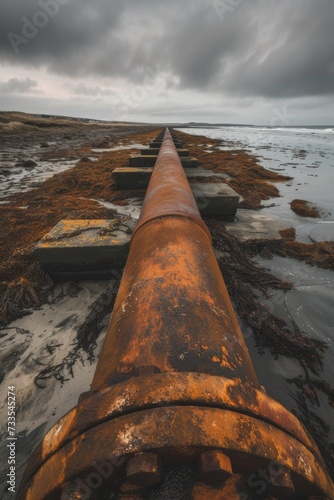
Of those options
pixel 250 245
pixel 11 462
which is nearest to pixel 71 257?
pixel 11 462

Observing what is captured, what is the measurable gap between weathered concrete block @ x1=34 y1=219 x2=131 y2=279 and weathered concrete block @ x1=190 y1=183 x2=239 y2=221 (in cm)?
198

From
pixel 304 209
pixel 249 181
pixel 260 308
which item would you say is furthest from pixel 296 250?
pixel 249 181

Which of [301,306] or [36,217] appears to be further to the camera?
[36,217]

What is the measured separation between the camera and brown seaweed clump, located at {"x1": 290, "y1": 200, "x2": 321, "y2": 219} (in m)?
4.78

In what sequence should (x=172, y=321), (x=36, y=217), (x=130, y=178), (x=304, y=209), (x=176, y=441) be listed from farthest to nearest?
1. (x=130, y=178)
2. (x=304, y=209)
3. (x=36, y=217)
4. (x=172, y=321)
5. (x=176, y=441)

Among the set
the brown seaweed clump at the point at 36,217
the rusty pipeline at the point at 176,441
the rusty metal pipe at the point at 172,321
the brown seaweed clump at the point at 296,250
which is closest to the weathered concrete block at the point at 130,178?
the brown seaweed clump at the point at 36,217

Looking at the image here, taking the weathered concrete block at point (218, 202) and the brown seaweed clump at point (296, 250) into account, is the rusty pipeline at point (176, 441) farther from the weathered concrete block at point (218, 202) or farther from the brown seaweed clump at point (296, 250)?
the weathered concrete block at point (218, 202)

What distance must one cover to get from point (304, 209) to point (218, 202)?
1.98 m

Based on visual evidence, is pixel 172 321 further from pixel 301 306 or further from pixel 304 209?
pixel 304 209

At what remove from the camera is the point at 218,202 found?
4.35 metres

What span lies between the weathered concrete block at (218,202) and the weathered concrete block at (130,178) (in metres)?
1.95

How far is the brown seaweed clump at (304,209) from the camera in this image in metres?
4.78

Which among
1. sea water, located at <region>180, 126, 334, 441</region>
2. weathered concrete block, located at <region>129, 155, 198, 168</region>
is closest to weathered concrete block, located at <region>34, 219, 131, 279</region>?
sea water, located at <region>180, 126, 334, 441</region>

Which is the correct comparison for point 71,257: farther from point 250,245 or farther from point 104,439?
point 250,245
